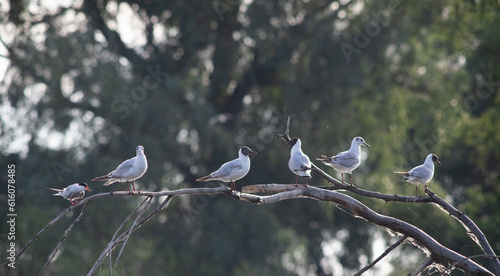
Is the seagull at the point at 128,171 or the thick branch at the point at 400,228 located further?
the seagull at the point at 128,171

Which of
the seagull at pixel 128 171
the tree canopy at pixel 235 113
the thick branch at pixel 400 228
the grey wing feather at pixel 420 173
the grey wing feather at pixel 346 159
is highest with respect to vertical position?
the tree canopy at pixel 235 113

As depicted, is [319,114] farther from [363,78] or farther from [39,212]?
[39,212]

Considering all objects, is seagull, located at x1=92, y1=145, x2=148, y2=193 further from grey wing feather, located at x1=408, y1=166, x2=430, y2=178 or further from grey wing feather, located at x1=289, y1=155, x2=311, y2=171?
grey wing feather, located at x1=408, y1=166, x2=430, y2=178

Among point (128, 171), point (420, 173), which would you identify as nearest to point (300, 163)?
point (420, 173)

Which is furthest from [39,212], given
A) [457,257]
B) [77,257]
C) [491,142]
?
[457,257]

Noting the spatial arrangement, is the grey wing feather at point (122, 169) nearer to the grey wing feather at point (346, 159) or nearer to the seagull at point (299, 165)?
the seagull at point (299, 165)

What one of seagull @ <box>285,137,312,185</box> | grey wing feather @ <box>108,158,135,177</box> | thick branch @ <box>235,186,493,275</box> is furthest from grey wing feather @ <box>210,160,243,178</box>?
thick branch @ <box>235,186,493,275</box>

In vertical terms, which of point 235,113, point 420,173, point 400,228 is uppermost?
point 235,113

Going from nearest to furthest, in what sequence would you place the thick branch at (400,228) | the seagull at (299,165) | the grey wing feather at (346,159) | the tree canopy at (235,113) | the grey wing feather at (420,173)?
the thick branch at (400,228) < the seagull at (299,165) < the grey wing feather at (420,173) < the grey wing feather at (346,159) < the tree canopy at (235,113)

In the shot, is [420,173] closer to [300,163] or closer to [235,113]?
[300,163]

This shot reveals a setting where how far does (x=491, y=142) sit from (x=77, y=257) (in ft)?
42.9

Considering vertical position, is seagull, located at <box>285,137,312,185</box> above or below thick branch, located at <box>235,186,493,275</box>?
above

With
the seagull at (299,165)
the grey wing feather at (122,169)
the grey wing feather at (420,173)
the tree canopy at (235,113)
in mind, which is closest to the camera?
the grey wing feather at (122,169)

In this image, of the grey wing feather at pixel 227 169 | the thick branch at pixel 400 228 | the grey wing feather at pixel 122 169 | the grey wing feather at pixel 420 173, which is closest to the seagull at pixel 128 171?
the grey wing feather at pixel 122 169
